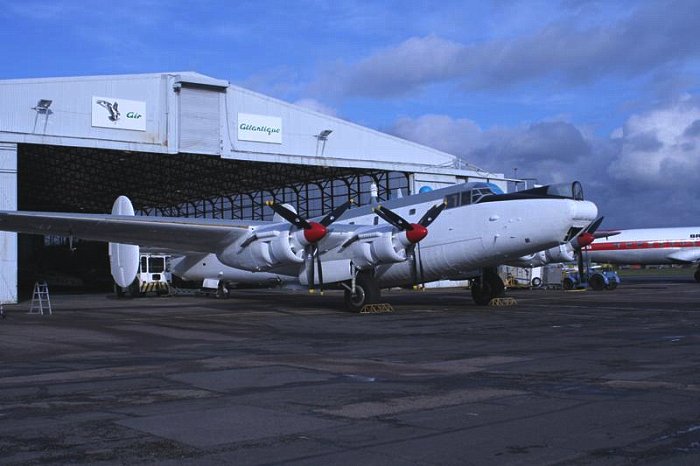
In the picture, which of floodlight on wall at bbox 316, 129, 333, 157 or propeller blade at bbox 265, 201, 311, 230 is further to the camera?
floodlight on wall at bbox 316, 129, 333, 157

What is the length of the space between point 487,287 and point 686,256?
35.7 metres

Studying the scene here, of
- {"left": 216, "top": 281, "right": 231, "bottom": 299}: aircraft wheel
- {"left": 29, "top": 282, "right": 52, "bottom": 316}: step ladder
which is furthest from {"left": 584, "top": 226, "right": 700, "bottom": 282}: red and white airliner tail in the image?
{"left": 29, "top": 282, "right": 52, "bottom": 316}: step ladder

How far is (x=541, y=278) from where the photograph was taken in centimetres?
4356

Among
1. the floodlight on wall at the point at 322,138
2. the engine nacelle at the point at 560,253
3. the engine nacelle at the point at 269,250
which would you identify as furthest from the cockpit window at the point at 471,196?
the floodlight on wall at the point at 322,138

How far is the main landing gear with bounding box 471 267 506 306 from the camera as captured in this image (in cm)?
2408

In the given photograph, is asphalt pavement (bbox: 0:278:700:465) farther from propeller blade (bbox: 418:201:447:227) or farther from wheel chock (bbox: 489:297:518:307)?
wheel chock (bbox: 489:297:518:307)

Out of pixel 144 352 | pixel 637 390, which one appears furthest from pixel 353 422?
pixel 144 352

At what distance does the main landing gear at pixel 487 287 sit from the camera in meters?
24.1

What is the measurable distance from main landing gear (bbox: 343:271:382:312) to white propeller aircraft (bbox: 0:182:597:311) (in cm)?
3

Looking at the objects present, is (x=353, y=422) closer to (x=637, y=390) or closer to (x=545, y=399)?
(x=545, y=399)

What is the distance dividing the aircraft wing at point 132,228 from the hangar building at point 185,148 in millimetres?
10502

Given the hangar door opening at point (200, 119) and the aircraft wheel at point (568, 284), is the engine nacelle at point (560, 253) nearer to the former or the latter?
the aircraft wheel at point (568, 284)

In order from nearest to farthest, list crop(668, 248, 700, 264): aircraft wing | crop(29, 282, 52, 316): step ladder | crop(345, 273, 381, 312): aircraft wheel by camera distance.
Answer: crop(345, 273, 381, 312): aircraft wheel < crop(29, 282, 52, 316): step ladder < crop(668, 248, 700, 264): aircraft wing

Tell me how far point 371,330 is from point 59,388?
27.9 ft
